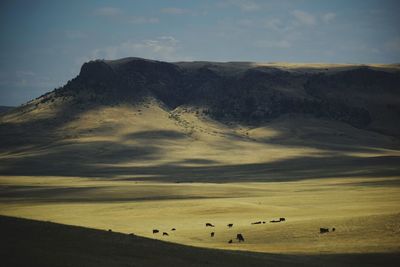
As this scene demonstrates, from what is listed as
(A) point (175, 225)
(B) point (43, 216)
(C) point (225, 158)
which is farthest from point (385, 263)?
(C) point (225, 158)

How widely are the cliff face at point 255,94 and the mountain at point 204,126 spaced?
325 mm

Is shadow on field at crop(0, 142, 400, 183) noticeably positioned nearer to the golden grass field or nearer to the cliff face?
the golden grass field

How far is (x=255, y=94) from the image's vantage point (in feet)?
614

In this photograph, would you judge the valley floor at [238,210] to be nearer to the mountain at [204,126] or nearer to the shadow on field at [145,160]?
the shadow on field at [145,160]

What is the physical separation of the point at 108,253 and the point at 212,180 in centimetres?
7682

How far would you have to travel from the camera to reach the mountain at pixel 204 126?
4690 inches

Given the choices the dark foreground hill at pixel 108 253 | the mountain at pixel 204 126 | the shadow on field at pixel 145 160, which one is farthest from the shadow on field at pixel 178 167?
the dark foreground hill at pixel 108 253

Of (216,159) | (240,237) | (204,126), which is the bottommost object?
(240,237)

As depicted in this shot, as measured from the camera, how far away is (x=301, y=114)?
7028 inches

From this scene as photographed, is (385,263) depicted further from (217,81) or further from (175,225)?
(217,81)

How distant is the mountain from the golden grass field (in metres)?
0.58

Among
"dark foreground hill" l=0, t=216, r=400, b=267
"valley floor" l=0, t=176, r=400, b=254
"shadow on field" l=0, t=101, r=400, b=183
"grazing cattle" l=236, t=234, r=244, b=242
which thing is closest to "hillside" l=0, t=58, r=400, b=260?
"valley floor" l=0, t=176, r=400, b=254

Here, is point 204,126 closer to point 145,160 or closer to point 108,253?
point 145,160

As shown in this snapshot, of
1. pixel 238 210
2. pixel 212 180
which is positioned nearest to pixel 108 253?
pixel 238 210
